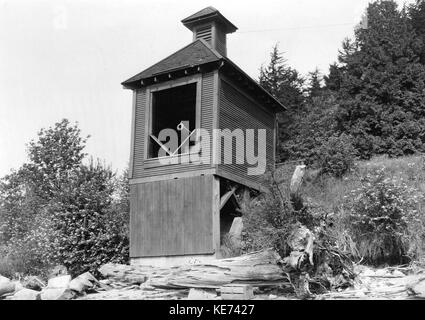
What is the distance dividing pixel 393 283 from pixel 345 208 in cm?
481

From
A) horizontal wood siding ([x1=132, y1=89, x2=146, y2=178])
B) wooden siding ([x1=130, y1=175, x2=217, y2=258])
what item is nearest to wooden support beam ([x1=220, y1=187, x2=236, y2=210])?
wooden siding ([x1=130, y1=175, x2=217, y2=258])

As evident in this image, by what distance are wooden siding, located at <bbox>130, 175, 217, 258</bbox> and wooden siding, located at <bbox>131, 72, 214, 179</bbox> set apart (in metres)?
0.41

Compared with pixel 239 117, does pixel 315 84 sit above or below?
above

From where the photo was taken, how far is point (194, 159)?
60.5ft

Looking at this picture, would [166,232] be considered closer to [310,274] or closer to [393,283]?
[310,274]

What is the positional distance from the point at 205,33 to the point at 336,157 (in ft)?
26.7

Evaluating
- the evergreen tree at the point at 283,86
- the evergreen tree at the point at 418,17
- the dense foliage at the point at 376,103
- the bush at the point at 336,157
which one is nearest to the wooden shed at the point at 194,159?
the bush at the point at 336,157

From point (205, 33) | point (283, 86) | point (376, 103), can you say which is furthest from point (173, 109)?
point (283, 86)

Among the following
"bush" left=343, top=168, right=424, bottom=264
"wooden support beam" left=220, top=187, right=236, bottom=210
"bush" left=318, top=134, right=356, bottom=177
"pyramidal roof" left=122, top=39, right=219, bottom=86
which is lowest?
"bush" left=343, top=168, right=424, bottom=264

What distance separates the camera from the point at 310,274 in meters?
13.2

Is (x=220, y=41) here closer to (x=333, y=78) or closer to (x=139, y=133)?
(x=139, y=133)

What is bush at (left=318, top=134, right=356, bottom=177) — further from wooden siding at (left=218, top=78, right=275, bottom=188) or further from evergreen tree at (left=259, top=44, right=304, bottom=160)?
evergreen tree at (left=259, top=44, right=304, bottom=160)

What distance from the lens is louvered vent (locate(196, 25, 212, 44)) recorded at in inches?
850

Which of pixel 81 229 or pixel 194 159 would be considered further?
pixel 81 229
